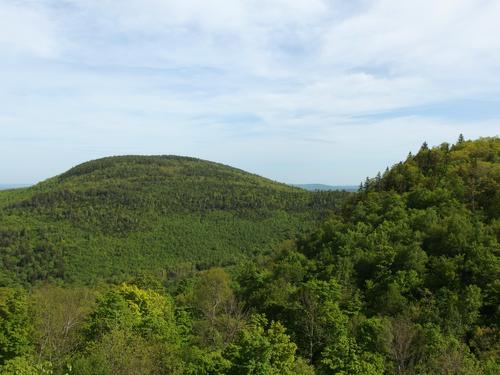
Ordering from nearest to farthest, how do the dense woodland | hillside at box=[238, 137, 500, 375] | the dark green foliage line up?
the dense woodland, hillside at box=[238, 137, 500, 375], the dark green foliage

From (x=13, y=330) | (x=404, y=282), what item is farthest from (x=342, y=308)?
(x=13, y=330)

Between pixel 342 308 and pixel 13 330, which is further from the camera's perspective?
pixel 342 308

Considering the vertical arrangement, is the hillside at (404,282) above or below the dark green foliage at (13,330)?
above

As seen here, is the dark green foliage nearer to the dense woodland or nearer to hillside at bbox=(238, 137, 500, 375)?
the dense woodland

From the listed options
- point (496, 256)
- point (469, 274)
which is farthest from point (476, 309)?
point (496, 256)

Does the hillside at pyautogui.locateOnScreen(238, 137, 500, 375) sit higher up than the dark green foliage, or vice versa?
the hillside at pyautogui.locateOnScreen(238, 137, 500, 375)

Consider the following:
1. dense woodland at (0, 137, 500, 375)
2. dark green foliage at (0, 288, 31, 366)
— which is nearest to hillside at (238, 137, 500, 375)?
dense woodland at (0, 137, 500, 375)

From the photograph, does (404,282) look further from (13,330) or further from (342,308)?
(13,330)

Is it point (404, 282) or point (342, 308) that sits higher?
point (404, 282)

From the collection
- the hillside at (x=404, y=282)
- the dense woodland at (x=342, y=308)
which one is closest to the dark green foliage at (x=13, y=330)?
the dense woodland at (x=342, y=308)

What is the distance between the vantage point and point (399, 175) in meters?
99.4

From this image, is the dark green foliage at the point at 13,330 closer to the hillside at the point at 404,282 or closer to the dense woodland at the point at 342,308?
the dense woodland at the point at 342,308

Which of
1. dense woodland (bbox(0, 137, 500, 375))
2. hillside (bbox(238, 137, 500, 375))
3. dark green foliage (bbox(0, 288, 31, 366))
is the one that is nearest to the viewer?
dense woodland (bbox(0, 137, 500, 375))

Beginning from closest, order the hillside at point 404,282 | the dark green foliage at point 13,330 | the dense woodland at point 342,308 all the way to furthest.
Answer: the dense woodland at point 342,308 → the hillside at point 404,282 → the dark green foliage at point 13,330
